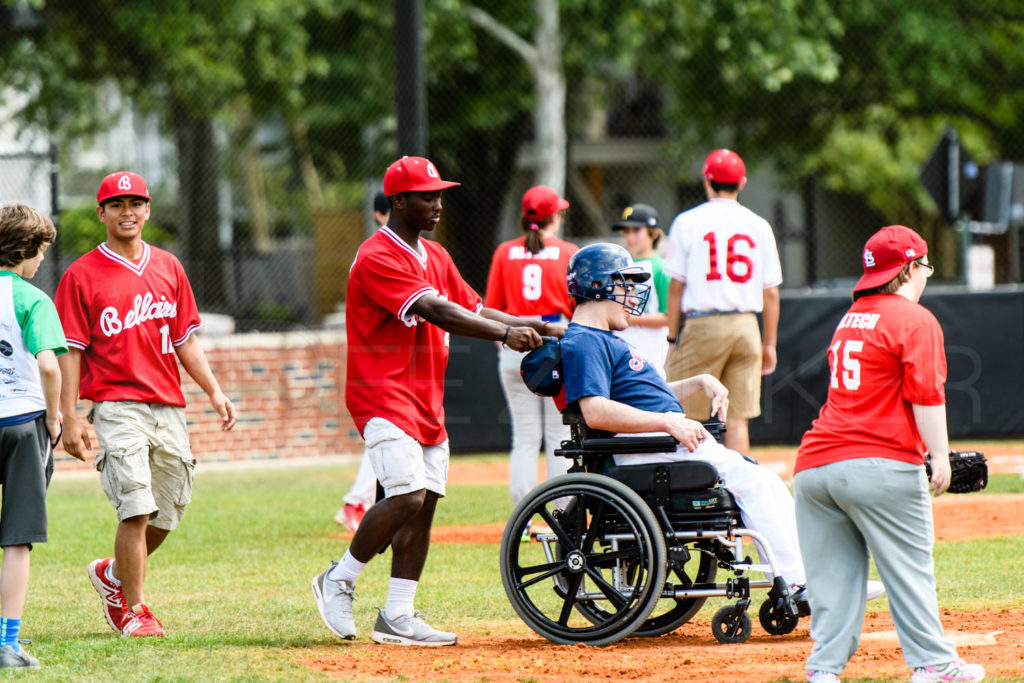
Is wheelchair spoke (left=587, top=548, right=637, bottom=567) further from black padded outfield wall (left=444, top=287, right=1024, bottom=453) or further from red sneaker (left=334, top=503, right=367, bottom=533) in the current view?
black padded outfield wall (left=444, top=287, right=1024, bottom=453)

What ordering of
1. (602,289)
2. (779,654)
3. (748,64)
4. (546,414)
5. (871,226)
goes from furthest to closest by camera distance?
1. (871,226)
2. (748,64)
3. (546,414)
4. (602,289)
5. (779,654)

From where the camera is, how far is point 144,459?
6.11 meters

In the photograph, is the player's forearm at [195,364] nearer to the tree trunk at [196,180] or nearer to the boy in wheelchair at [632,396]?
the boy in wheelchair at [632,396]

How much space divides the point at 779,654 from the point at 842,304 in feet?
30.4

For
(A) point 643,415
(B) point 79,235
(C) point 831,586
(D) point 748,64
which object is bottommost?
(C) point 831,586

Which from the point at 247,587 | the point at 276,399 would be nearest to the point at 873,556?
the point at 247,587

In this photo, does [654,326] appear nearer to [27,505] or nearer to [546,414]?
[546,414]

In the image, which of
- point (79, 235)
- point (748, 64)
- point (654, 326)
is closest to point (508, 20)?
point (748, 64)

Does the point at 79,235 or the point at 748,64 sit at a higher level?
the point at 748,64

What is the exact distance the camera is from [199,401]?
14.2 m

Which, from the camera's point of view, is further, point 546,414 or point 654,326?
point 654,326

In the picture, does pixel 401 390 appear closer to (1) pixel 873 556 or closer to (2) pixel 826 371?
(1) pixel 873 556

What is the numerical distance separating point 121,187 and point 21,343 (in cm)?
99

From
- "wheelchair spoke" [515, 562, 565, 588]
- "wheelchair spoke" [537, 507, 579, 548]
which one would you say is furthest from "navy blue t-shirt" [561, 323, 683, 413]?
"wheelchair spoke" [515, 562, 565, 588]
